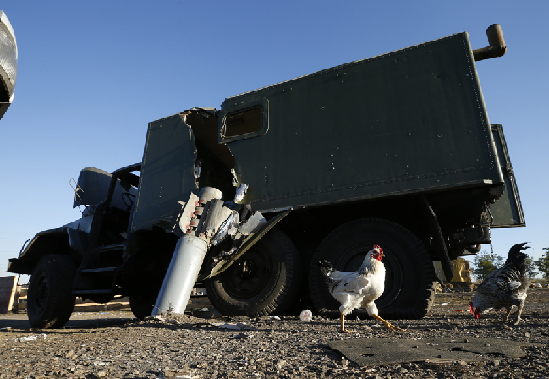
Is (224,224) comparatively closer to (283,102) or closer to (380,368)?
(283,102)

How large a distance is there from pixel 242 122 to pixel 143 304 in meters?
5.31

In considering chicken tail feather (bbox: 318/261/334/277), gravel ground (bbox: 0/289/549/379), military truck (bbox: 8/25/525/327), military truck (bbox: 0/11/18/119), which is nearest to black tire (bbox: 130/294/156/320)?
military truck (bbox: 8/25/525/327)

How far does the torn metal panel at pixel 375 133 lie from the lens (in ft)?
15.0

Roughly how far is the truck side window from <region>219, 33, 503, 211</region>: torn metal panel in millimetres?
257

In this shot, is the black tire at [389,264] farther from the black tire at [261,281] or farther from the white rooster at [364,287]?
the white rooster at [364,287]

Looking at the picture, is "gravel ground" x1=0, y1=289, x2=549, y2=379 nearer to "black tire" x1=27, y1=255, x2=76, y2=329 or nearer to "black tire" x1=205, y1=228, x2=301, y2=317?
"black tire" x1=205, y1=228, x2=301, y2=317

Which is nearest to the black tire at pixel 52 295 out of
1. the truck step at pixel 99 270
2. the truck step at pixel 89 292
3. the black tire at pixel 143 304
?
the truck step at pixel 89 292

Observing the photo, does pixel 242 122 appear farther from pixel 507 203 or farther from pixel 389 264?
pixel 507 203

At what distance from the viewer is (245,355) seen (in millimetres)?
2625

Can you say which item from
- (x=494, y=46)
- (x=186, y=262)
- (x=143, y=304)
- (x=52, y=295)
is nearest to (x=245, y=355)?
(x=186, y=262)

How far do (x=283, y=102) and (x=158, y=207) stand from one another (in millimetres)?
2917

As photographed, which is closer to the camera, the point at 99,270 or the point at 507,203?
the point at 507,203

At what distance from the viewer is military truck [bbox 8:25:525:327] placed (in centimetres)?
466

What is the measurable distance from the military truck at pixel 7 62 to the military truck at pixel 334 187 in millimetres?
3922
